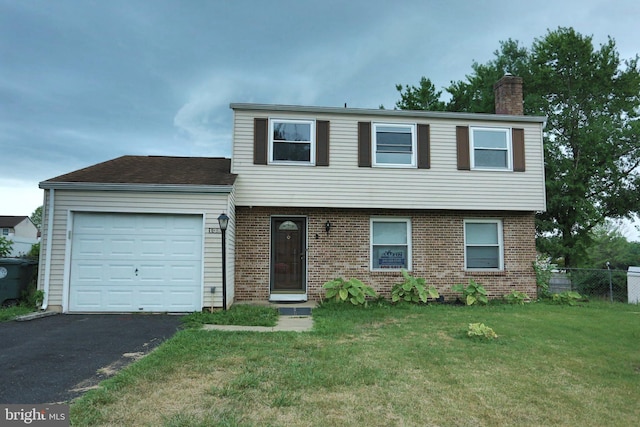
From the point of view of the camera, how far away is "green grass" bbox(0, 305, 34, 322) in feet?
24.1

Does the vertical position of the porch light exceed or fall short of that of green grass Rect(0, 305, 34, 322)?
it exceeds it

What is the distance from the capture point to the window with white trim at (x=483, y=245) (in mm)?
10938

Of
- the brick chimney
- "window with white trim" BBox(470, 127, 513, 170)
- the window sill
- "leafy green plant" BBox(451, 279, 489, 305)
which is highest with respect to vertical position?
the brick chimney

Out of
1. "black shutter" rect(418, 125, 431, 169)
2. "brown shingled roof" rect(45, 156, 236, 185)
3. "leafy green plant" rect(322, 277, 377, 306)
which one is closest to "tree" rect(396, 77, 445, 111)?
"black shutter" rect(418, 125, 431, 169)

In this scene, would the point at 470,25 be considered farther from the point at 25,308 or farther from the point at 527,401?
the point at 25,308

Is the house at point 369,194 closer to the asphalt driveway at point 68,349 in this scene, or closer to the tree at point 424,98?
the asphalt driveway at point 68,349

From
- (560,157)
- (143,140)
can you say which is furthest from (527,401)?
(560,157)

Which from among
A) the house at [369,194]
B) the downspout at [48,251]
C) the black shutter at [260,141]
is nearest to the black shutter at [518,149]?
the house at [369,194]

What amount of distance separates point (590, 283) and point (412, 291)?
8.82 m

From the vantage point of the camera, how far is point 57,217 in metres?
8.46

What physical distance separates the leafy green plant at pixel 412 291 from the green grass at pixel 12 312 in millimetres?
7862

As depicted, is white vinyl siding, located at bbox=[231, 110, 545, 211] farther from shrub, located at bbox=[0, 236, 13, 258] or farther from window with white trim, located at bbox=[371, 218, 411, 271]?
shrub, located at bbox=[0, 236, 13, 258]

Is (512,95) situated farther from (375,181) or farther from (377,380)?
(377,380)

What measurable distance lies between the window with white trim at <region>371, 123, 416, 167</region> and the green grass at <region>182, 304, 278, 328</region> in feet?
16.0
